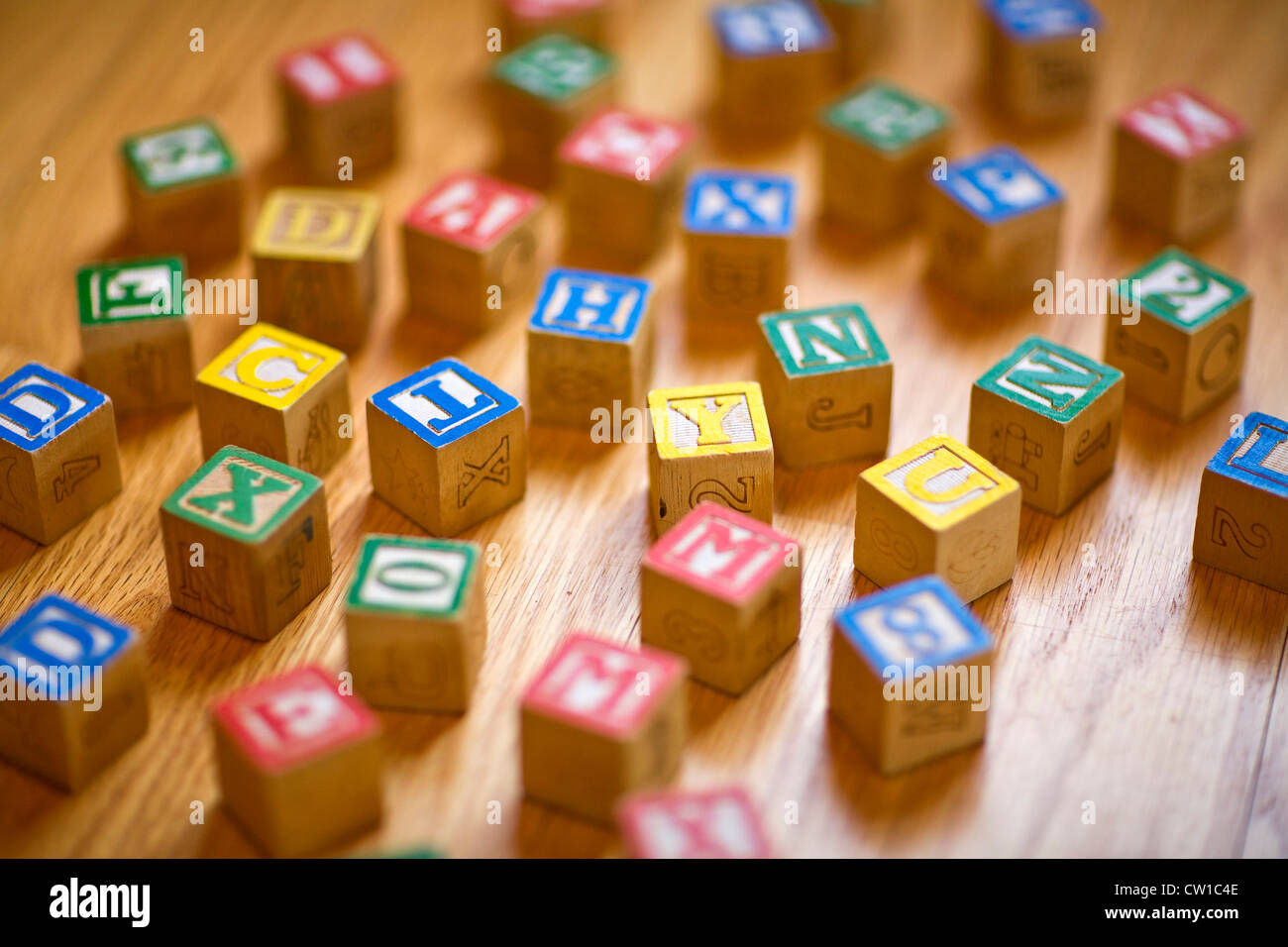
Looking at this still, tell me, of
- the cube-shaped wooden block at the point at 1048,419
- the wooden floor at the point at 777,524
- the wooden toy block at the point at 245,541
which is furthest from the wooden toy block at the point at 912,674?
the wooden toy block at the point at 245,541

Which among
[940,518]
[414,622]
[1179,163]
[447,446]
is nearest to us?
[414,622]

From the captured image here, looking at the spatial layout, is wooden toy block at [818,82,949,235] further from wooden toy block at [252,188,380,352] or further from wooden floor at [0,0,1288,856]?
wooden toy block at [252,188,380,352]

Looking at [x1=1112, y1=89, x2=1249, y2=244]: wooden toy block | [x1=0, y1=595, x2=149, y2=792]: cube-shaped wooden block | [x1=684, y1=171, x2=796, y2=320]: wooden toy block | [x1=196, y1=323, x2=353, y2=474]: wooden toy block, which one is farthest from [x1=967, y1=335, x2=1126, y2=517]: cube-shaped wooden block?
A: [x1=0, y1=595, x2=149, y2=792]: cube-shaped wooden block

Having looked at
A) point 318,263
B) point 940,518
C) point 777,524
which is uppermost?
point 318,263

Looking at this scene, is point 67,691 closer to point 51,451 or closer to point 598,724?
point 51,451

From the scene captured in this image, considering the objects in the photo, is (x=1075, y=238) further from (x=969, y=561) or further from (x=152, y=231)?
(x=152, y=231)

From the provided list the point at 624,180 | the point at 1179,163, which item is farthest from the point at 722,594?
the point at 1179,163

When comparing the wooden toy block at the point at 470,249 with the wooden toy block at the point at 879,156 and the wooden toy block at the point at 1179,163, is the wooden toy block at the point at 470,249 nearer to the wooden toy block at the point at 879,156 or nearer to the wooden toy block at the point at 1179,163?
the wooden toy block at the point at 879,156
